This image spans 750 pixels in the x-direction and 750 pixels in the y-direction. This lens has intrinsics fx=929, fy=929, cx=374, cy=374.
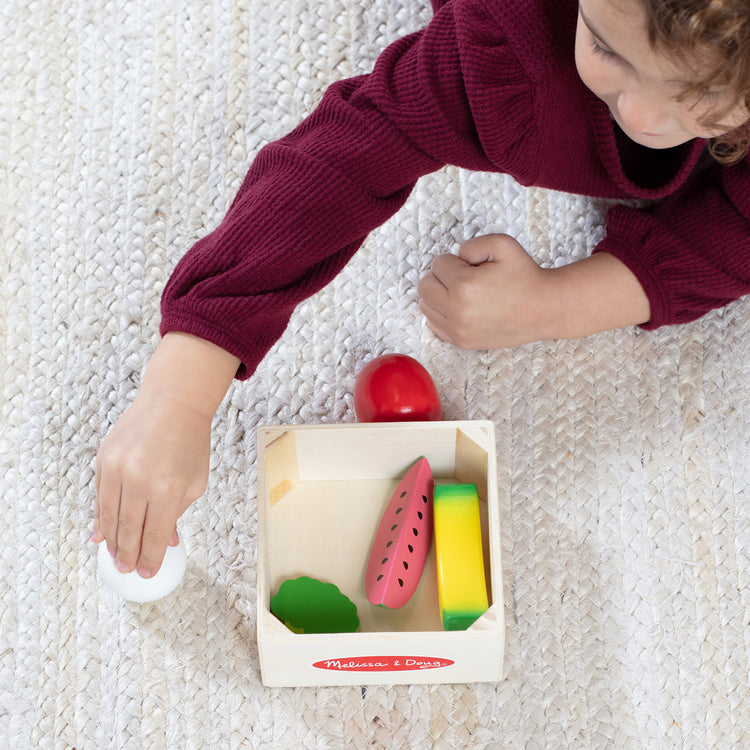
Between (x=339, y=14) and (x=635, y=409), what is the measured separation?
0.42 metres

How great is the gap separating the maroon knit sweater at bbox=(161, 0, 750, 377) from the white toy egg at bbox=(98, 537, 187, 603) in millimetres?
133

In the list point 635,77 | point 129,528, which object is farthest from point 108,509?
point 635,77

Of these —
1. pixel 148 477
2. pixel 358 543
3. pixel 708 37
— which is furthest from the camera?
pixel 358 543

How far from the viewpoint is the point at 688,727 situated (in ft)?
2.02

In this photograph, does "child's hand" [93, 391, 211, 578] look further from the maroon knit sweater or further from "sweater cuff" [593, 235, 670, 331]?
"sweater cuff" [593, 235, 670, 331]

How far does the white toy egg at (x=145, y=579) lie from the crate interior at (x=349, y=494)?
0.19 feet

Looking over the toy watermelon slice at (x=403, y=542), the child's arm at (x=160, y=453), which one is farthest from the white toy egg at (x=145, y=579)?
the toy watermelon slice at (x=403, y=542)

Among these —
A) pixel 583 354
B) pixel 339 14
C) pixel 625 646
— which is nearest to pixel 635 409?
pixel 583 354

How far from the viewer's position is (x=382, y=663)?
22.7 inches

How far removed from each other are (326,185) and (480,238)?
15cm

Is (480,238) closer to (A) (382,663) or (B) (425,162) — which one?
(B) (425,162)

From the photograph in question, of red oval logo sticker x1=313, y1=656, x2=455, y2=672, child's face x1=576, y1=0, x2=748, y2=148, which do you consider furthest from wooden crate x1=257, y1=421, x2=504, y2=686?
child's face x1=576, y1=0, x2=748, y2=148

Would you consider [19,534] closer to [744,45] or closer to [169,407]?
[169,407]

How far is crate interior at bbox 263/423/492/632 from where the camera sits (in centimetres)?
61
